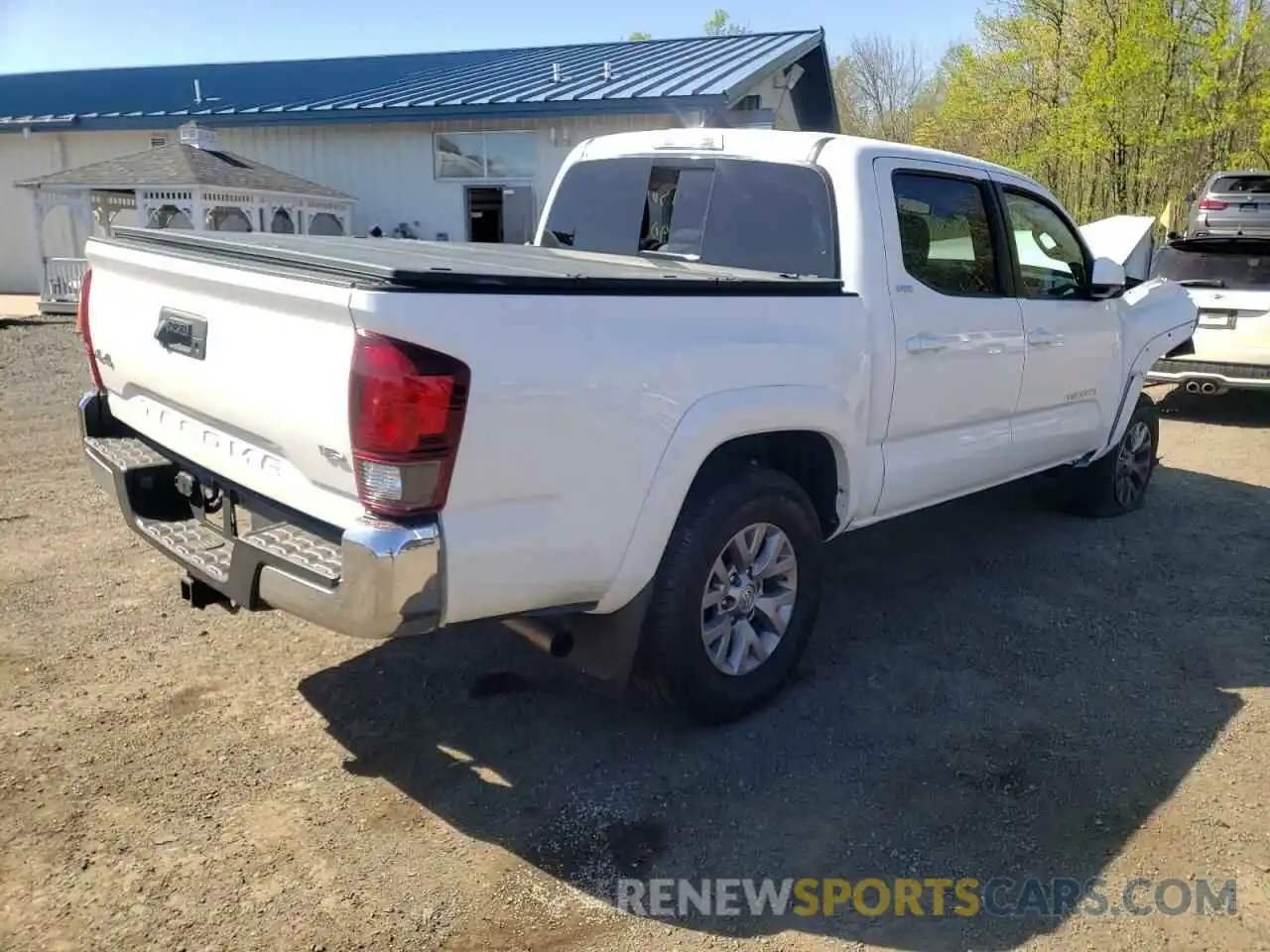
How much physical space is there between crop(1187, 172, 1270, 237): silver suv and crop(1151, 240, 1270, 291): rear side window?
9.22ft

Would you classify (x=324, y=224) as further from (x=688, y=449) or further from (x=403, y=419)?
(x=403, y=419)

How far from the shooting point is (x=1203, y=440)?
351 inches

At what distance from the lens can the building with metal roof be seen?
1577cm

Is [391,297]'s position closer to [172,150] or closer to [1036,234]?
[1036,234]

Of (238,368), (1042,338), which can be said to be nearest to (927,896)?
(238,368)

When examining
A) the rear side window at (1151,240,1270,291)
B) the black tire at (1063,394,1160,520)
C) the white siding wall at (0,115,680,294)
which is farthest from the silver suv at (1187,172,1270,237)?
the black tire at (1063,394,1160,520)

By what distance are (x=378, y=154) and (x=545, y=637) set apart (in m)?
16.1

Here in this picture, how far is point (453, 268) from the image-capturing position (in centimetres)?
291

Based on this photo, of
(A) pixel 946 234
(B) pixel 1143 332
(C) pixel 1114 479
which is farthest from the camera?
(C) pixel 1114 479

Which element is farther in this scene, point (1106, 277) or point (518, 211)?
point (518, 211)

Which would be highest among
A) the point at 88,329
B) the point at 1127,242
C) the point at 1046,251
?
the point at 1046,251

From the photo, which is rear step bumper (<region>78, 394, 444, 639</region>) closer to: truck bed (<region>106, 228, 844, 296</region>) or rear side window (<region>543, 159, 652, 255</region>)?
truck bed (<region>106, 228, 844, 296</region>)

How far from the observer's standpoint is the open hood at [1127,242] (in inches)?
543

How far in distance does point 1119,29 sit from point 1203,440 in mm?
16484
